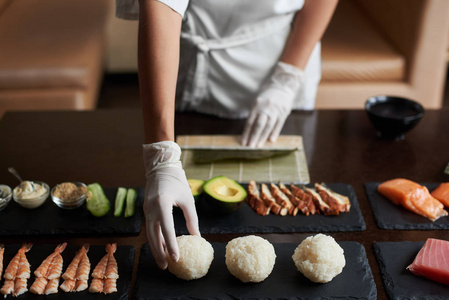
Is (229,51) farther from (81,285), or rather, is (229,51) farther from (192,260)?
(81,285)

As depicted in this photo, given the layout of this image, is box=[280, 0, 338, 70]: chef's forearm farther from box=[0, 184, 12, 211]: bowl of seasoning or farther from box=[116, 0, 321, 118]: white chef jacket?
box=[0, 184, 12, 211]: bowl of seasoning

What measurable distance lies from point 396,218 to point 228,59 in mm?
1181

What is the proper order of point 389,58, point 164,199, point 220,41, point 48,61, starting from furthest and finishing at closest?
point 389,58
point 48,61
point 220,41
point 164,199

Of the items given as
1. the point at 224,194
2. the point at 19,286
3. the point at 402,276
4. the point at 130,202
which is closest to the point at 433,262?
the point at 402,276

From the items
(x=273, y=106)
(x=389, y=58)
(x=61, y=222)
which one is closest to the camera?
(x=61, y=222)

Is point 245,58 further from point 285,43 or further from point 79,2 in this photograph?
point 79,2

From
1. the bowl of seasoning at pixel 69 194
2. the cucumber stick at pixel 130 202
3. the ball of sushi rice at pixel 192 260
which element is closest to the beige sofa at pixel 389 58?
the cucumber stick at pixel 130 202

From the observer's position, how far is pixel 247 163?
84.0 inches

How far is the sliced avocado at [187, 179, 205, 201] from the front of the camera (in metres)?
1.81

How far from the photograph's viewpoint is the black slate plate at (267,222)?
5.67 ft

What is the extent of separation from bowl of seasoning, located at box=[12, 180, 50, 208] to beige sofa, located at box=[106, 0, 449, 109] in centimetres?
283

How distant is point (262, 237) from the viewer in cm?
171

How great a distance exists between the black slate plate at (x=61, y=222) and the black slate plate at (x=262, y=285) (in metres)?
0.22

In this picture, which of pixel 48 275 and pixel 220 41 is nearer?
pixel 48 275
